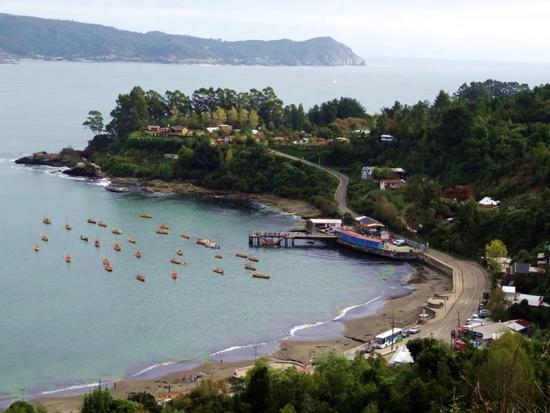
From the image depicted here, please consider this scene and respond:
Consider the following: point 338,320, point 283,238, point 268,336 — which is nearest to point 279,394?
point 268,336

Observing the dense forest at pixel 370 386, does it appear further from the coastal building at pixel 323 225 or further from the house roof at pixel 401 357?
the coastal building at pixel 323 225

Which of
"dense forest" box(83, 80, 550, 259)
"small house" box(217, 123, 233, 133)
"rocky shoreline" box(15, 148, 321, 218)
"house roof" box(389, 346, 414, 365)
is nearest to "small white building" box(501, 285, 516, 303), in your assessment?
"dense forest" box(83, 80, 550, 259)

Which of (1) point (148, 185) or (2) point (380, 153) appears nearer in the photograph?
(2) point (380, 153)

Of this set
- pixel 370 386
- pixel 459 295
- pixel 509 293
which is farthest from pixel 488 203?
pixel 370 386

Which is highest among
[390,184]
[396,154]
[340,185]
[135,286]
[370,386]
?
[396,154]

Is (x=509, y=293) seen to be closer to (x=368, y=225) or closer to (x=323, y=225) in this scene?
(x=368, y=225)

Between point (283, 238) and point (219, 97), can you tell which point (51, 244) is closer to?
point (283, 238)

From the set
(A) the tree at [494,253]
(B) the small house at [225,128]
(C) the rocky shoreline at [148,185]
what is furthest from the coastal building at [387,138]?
(A) the tree at [494,253]
